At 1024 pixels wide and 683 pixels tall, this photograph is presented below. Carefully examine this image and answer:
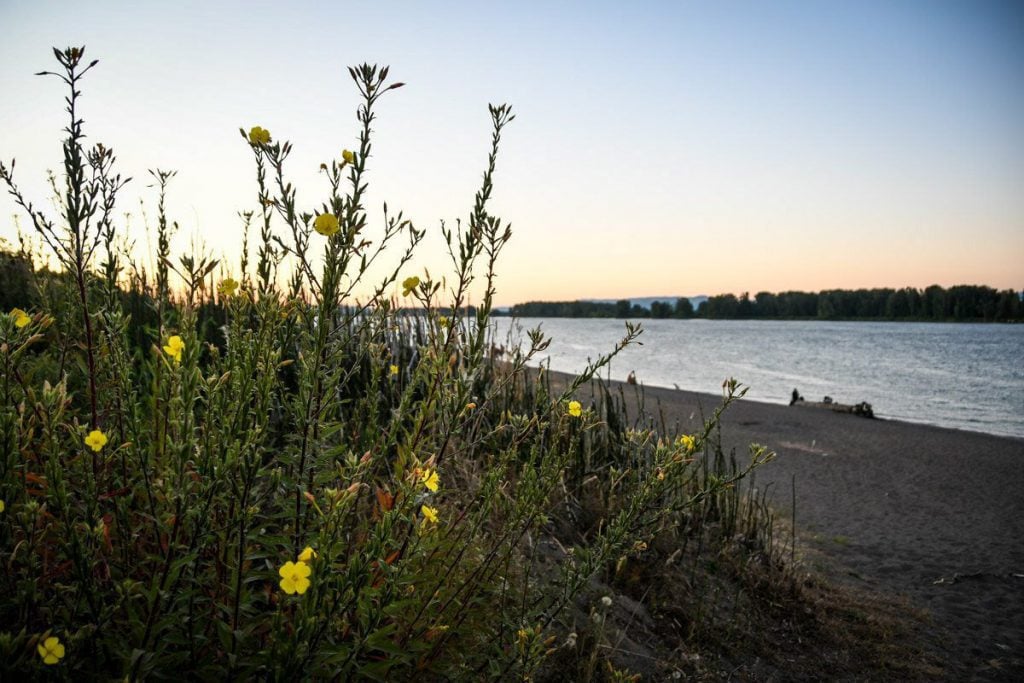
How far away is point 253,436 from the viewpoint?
1.25 metres

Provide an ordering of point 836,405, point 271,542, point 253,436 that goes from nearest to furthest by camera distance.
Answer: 1. point 253,436
2. point 271,542
3. point 836,405

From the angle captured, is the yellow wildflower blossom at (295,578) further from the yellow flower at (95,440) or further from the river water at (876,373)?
the river water at (876,373)

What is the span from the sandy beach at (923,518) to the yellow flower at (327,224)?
3.30 meters

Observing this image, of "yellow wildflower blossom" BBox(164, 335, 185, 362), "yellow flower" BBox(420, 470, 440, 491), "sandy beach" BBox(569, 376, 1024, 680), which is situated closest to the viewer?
"yellow wildflower blossom" BBox(164, 335, 185, 362)

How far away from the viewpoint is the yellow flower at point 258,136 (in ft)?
4.86

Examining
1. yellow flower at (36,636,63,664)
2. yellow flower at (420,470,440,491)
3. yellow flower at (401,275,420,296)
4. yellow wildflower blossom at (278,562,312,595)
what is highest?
yellow flower at (401,275,420,296)

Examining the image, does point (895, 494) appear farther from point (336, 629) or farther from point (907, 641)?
point (336, 629)

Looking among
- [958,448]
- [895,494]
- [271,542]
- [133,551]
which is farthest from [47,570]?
[958,448]

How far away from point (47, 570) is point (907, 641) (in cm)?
474

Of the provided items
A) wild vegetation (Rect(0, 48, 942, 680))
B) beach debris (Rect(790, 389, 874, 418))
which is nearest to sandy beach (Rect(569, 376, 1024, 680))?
beach debris (Rect(790, 389, 874, 418))

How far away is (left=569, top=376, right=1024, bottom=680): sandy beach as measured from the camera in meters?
4.11

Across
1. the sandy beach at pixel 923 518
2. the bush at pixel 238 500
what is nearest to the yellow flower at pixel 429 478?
the bush at pixel 238 500

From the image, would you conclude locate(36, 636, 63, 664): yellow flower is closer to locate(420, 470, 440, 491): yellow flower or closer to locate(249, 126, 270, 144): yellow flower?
locate(420, 470, 440, 491): yellow flower

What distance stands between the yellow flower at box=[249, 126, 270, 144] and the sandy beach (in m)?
3.41
